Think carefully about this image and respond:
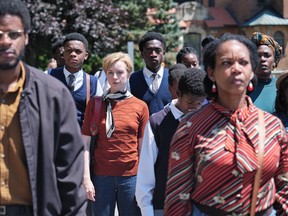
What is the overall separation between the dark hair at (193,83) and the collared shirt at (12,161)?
1.82m

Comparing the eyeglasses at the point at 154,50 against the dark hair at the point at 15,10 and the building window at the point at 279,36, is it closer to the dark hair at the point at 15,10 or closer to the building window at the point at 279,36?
the dark hair at the point at 15,10

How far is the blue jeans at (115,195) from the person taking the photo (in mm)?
6719

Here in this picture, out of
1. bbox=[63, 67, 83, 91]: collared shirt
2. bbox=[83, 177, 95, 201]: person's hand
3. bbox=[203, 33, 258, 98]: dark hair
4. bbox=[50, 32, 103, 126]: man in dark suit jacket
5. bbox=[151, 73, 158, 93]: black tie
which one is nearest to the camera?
bbox=[203, 33, 258, 98]: dark hair

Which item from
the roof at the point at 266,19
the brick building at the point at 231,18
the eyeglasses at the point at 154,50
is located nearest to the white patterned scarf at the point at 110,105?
the eyeglasses at the point at 154,50

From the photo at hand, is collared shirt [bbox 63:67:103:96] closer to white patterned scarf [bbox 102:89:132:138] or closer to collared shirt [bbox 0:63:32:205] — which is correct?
white patterned scarf [bbox 102:89:132:138]

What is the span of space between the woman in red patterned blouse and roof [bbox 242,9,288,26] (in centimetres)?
4778

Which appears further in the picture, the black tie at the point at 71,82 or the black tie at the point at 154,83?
the black tie at the point at 154,83

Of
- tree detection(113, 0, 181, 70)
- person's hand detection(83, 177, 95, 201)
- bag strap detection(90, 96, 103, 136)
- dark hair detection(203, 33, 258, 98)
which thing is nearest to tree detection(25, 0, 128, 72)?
tree detection(113, 0, 181, 70)

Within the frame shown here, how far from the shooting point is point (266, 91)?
672 cm

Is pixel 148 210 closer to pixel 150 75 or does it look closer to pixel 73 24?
A: pixel 150 75

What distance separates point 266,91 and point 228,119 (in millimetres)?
2692

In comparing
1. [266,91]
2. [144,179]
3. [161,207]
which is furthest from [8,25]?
[266,91]

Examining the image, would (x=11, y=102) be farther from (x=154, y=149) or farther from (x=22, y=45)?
(x=154, y=149)

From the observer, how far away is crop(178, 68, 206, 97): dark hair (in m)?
5.37
